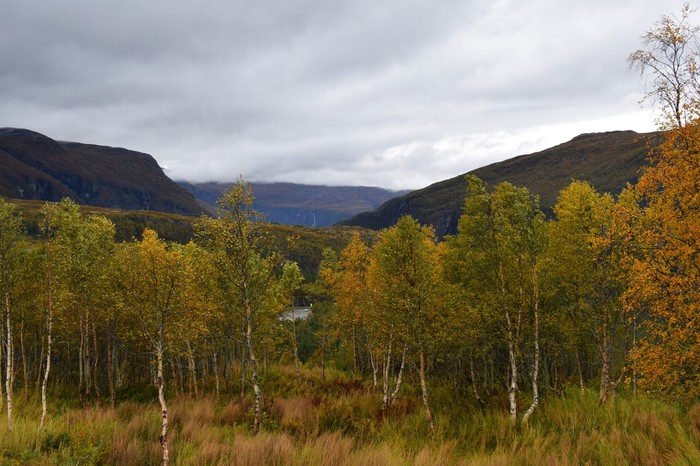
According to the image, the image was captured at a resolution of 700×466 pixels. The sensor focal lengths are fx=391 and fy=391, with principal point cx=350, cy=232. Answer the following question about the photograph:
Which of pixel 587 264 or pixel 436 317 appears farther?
pixel 436 317

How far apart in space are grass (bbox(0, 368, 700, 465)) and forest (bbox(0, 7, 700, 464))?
12 centimetres

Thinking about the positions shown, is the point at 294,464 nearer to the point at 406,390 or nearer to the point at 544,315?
the point at 544,315

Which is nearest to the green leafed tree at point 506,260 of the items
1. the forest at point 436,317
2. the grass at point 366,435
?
the forest at point 436,317

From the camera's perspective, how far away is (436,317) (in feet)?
69.4

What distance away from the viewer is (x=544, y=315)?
69.6ft

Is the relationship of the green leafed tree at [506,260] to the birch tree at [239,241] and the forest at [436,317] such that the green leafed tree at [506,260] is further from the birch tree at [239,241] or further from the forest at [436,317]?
the birch tree at [239,241]

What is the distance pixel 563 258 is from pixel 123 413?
25.1 meters

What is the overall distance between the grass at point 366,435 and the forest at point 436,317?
12 centimetres

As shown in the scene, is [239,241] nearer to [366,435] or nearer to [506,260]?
[366,435]

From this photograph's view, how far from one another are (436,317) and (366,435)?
6875mm

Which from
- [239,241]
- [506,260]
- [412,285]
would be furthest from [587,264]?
[239,241]

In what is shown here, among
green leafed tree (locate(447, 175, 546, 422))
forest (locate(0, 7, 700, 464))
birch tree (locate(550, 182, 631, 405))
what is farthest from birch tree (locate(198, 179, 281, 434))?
birch tree (locate(550, 182, 631, 405))

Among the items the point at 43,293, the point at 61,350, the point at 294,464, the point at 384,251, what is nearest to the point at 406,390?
the point at 384,251

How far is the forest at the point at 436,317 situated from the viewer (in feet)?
42.4
